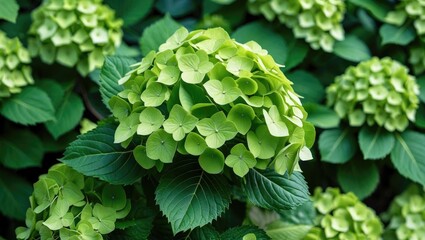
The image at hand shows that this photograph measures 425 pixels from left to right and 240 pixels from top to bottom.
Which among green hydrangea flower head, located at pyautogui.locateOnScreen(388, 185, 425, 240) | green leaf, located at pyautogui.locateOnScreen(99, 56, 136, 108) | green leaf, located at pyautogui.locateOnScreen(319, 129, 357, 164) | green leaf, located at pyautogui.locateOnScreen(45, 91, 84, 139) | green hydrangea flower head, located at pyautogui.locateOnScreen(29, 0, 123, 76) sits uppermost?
green leaf, located at pyautogui.locateOnScreen(99, 56, 136, 108)

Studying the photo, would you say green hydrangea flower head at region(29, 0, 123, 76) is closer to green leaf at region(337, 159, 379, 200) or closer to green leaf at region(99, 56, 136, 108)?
green leaf at region(99, 56, 136, 108)

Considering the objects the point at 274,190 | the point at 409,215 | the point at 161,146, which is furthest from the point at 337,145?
the point at 161,146

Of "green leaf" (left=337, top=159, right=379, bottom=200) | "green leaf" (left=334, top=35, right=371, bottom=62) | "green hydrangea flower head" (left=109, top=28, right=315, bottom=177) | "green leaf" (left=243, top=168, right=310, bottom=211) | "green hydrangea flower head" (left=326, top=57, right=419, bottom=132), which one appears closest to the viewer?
"green hydrangea flower head" (left=109, top=28, right=315, bottom=177)

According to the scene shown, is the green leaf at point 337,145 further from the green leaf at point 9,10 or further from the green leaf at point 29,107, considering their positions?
the green leaf at point 9,10

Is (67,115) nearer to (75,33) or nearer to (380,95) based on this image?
(75,33)

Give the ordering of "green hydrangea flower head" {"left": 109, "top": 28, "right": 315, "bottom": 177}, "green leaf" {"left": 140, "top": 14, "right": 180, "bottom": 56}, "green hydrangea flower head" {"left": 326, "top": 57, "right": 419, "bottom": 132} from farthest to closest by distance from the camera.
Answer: "green hydrangea flower head" {"left": 326, "top": 57, "right": 419, "bottom": 132} → "green leaf" {"left": 140, "top": 14, "right": 180, "bottom": 56} → "green hydrangea flower head" {"left": 109, "top": 28, "right": 315, "bottom": 177}

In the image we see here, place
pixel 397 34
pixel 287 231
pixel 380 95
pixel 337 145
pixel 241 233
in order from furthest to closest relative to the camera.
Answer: pixel 397 34
pixel 337 145
pixel 380 95
pixel 287 231
pixel 241 233

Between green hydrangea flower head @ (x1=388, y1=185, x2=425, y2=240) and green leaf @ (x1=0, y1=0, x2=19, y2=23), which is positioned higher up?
green leaf @ (x1=0, y1=0, x2=19, y2=23)

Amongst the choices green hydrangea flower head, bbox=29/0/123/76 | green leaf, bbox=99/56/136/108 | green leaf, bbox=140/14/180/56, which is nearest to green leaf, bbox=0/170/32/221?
green hydrangea flower head, bbox=29/0/123/76
